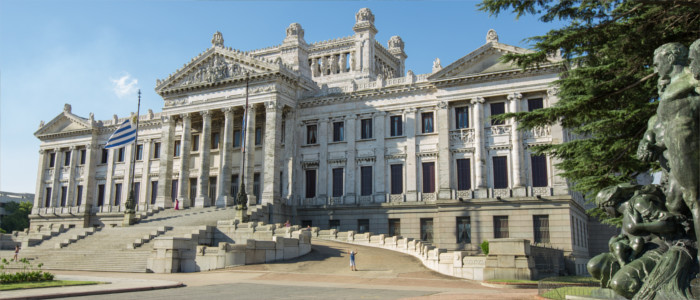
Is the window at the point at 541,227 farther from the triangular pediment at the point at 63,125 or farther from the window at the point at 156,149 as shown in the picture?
the triangular pediment at the point at 63,125

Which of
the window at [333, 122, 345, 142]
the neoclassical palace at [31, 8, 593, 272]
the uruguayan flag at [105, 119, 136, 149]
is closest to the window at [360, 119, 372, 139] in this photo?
Answer: the neoclassical palace at [31, 8, 593, 272]

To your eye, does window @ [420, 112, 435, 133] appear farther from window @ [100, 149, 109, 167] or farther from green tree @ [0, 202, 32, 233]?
green tree @ [0, 202, 32, 233]

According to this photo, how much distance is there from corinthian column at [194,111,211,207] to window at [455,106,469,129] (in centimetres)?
2179

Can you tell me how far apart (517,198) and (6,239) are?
45826 mm

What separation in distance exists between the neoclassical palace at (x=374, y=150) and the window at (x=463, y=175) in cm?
8

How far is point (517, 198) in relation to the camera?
4012 cm

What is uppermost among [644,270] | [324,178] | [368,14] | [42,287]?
[368,14]

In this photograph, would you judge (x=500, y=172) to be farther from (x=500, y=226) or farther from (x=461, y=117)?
(x=461, y=117)

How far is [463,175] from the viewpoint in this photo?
4344cm

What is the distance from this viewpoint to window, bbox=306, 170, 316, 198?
1935 inches

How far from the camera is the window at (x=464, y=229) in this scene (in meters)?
41.5

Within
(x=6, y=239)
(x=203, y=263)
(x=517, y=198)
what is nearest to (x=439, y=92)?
(x=517, y=198)

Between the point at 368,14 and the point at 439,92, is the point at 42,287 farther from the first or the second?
the point at 368,14

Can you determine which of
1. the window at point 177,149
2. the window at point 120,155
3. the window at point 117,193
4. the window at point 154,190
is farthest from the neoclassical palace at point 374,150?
the window at point 120,155
